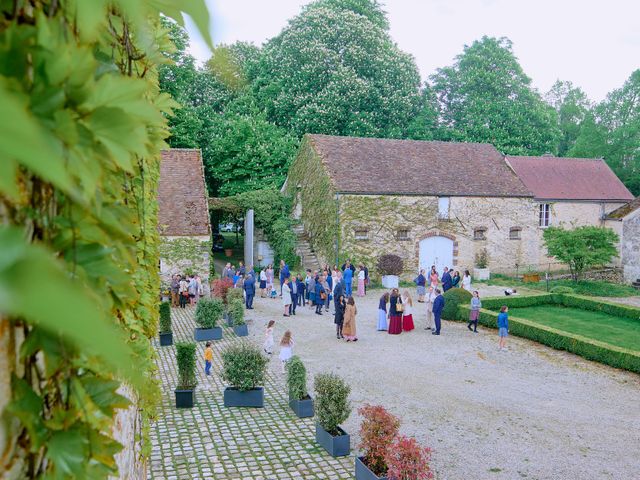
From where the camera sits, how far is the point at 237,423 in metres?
10.9

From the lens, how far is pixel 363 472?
8.43m

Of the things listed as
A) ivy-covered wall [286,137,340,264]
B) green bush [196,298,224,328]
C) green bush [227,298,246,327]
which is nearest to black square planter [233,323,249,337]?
green bush [227,298,246,327]

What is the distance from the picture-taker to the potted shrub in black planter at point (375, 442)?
27.7ft

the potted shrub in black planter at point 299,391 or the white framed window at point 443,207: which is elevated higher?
the white framed window at point 443,207

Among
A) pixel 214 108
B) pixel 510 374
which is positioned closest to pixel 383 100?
pixel 214 108

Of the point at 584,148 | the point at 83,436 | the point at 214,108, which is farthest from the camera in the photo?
the point at 584,148

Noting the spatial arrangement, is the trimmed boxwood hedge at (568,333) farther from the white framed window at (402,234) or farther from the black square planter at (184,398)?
the black square planter at (184,398)

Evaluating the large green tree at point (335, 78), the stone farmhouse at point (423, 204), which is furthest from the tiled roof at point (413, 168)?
the large green tree at point (335, 78)

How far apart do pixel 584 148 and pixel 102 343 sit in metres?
50.8

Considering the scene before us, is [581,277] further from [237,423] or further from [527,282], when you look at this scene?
[237,423]

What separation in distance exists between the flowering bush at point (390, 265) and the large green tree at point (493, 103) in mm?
17475

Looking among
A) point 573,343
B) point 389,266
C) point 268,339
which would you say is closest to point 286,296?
point 268,339

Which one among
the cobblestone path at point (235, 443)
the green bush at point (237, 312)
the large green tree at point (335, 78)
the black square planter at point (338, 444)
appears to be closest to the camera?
the cobblestone path at point (235, 443)

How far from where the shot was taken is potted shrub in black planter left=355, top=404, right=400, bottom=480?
8430mm
